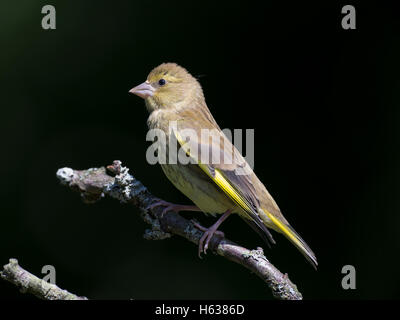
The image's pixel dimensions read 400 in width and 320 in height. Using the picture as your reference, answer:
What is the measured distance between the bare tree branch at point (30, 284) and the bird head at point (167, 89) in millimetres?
1550

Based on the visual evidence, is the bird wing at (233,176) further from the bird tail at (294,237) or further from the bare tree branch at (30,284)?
the bare tree branch at (30,284)

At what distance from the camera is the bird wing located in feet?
9.11

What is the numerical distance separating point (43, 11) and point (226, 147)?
6.01 feet

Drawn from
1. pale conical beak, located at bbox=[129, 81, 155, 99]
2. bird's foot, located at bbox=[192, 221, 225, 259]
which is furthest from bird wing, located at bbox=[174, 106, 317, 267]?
pale conical beak, located at bbox=[129, 81, 155, 99]

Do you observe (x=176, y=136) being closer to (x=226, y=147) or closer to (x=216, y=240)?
(x=226, y=147)

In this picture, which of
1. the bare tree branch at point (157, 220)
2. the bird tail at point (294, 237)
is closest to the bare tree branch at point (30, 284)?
the bare tree branch at point (157, 220)

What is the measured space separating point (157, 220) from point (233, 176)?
19.2 inches

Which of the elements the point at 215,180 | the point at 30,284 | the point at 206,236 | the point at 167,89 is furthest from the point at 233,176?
the point at 30,284

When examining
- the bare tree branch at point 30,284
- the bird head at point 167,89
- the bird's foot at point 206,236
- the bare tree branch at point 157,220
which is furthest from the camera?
the bird head at point 167,89

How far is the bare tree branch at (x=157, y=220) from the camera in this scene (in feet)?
7.18

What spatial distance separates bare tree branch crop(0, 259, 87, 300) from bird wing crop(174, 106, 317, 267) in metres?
1.04

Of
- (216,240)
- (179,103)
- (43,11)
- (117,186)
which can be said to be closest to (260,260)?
Answer: (216,240)

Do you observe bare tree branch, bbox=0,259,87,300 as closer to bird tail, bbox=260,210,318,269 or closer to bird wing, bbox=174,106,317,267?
bird wing, bbox=174,106,317,267

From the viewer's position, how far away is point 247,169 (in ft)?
9.97
